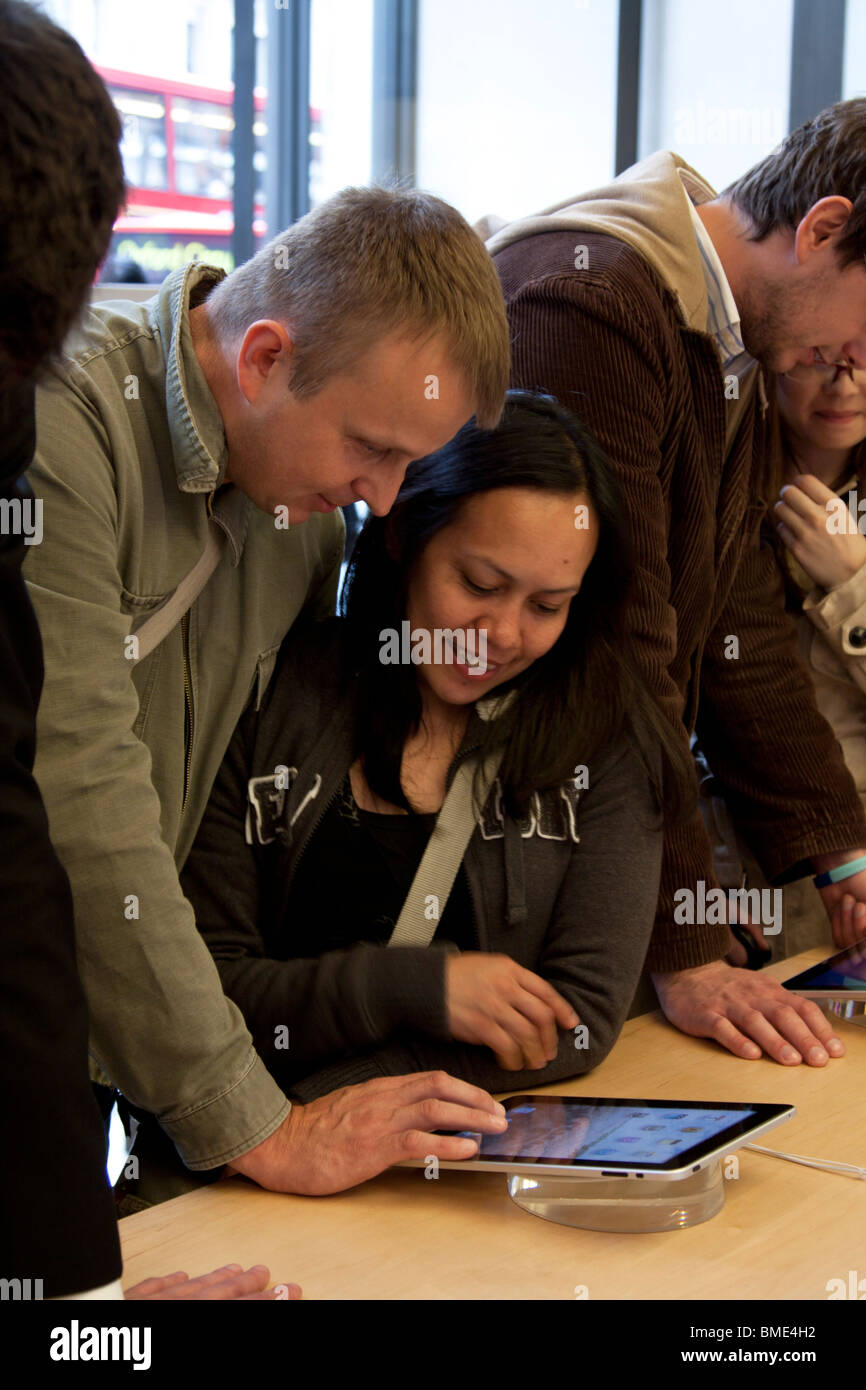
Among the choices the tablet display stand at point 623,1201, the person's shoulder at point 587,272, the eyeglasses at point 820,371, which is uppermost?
the person's shoulder at point 587,272

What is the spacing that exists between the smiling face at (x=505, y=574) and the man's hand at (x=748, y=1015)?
415 mm

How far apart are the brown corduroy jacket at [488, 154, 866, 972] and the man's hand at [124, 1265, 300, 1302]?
0.70m

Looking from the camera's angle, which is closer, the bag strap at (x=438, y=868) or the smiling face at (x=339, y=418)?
the smiling face at (x=339, y=418)

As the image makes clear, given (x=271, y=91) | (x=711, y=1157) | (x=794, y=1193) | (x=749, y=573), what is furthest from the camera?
(x=271, y=91)

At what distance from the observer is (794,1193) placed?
1.11 m

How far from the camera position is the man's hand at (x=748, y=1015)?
1406 mm

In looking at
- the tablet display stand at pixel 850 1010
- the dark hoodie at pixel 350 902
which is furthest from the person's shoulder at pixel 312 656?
the tablet display stand at pixel 850 1010

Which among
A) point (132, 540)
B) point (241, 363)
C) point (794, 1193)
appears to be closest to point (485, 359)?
point (241, 363)

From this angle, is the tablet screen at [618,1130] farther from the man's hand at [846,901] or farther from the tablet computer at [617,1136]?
the man's hand at [846,901]

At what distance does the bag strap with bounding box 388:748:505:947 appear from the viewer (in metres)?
1.31

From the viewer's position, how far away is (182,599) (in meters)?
1.21

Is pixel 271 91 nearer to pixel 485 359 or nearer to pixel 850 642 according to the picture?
pixel 850 642

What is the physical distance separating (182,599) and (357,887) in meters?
0.34

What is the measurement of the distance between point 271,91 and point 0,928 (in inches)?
158
